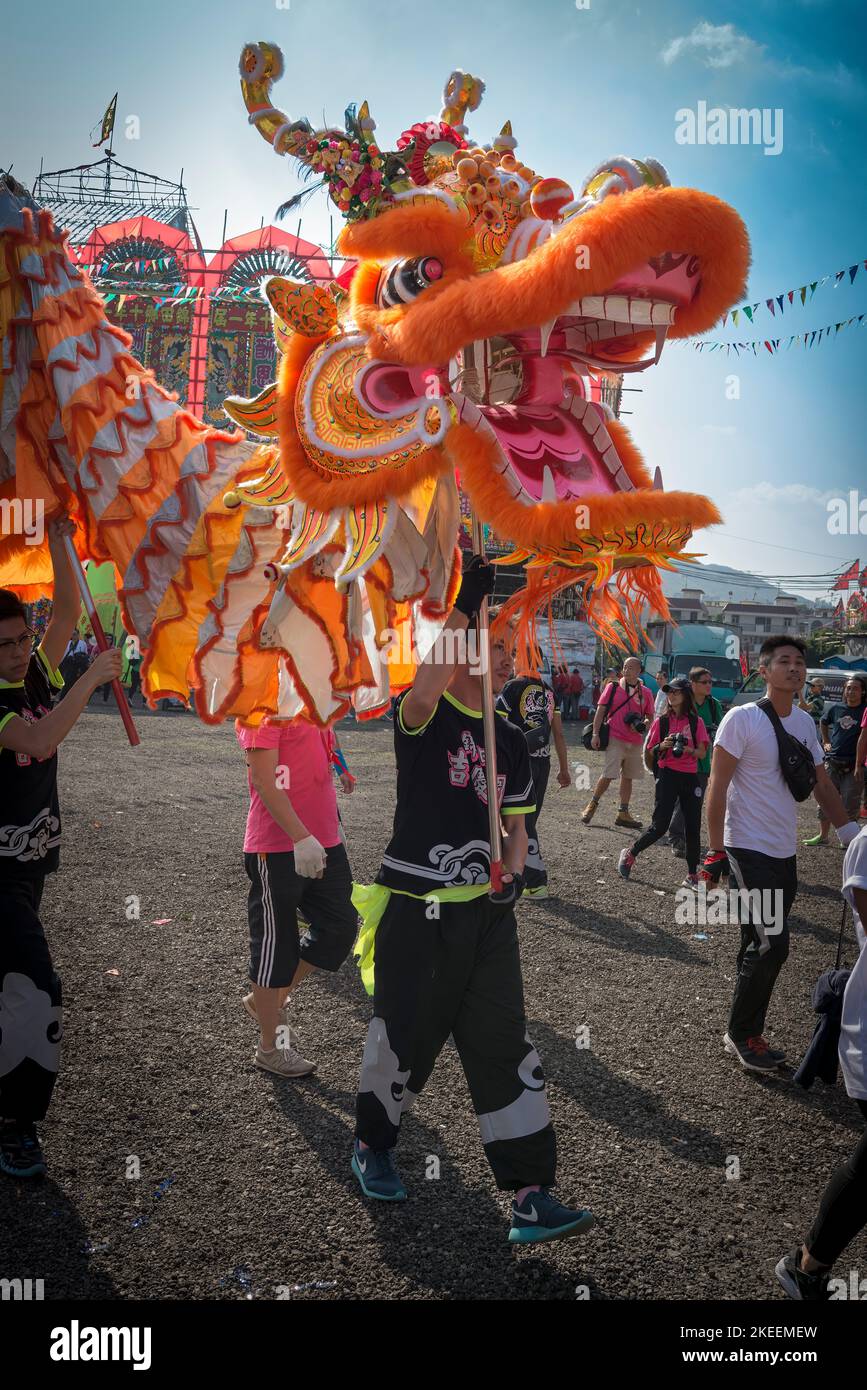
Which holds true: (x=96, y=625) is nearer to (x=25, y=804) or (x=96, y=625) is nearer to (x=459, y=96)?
(x=25, y=804)

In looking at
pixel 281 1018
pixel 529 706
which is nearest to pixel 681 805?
pixel 529 706

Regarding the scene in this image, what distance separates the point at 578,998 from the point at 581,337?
3057mm

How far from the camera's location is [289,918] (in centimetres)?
353

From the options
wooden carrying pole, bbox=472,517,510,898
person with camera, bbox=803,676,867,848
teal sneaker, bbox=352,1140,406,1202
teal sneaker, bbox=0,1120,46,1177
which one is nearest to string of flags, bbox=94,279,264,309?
person with camera, bbox=803,676,867,848

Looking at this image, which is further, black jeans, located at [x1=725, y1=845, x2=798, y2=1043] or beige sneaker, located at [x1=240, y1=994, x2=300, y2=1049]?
black jeans, located at [x1=725, y1=845, x2=798, y2=1043]

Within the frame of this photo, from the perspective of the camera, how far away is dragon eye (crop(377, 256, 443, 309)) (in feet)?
9.09

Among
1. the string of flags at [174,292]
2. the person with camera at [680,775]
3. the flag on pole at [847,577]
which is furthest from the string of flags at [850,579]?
the person with camera at [680,775]

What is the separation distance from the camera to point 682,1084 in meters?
3.72

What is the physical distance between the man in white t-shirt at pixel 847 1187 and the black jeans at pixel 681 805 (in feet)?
14.4

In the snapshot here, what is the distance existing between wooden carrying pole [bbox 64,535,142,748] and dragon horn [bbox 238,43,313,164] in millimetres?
1537

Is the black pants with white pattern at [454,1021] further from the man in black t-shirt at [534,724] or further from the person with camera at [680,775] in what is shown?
the person with camera at [680,775]

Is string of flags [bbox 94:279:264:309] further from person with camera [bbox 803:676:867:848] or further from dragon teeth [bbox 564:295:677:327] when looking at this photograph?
dragon teeth [bbox 564:295:677:327]

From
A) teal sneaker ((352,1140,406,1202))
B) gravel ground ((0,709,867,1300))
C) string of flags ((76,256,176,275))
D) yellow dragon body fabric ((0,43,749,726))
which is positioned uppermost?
string of flags ((76,256,176,275))
